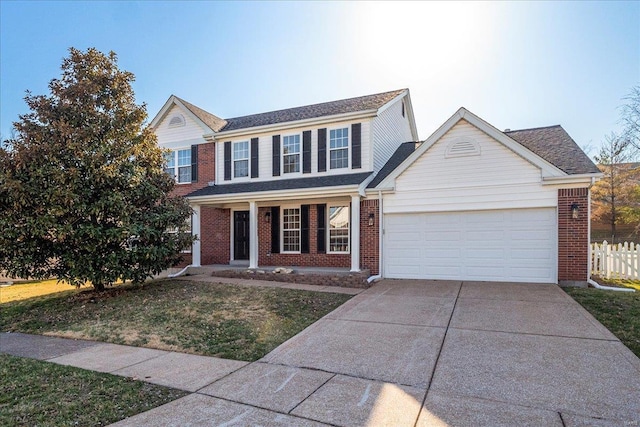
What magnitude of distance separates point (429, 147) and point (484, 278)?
4.09 metres

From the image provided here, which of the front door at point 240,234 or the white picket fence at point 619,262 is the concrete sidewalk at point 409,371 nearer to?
the white picket fence at point 619,262

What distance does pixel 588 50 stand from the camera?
1026 cm

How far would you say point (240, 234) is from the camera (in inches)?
587

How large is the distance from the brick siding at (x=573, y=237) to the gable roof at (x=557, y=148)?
65 cm

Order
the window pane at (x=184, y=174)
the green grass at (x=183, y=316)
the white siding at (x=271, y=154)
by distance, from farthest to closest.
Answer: the window pane at (x=184, y=174) < the white siding at (x=271, y=154) < the green grass at (x=183, y=316)

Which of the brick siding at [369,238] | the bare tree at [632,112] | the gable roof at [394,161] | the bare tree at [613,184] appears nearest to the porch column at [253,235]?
the brick siding at [369,238]

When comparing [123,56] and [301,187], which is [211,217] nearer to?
[301,187]

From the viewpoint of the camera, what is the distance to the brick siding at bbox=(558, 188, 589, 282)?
9.42 meters

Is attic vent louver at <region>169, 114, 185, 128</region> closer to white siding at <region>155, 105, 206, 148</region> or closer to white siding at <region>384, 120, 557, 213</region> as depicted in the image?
white siding at <region>155, 105, 206, 148</region>

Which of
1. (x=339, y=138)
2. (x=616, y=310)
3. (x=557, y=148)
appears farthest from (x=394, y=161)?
(x=616, y=310)

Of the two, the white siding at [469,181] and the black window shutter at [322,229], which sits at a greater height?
the white siding at [469,181]

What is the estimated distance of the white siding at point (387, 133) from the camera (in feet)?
42.1

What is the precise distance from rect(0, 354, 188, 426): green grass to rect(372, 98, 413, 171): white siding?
9.91 meters

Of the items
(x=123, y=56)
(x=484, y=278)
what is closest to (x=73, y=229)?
(x=123, y=56)
